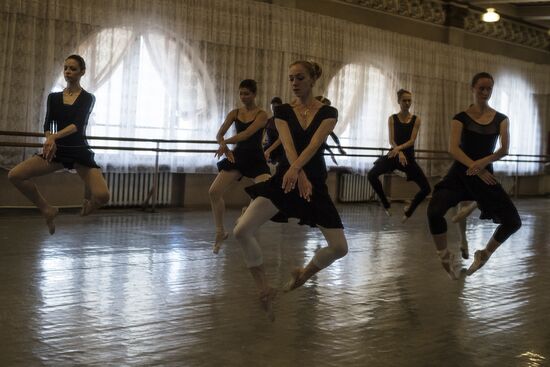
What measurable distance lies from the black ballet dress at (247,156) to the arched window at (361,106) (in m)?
6.26

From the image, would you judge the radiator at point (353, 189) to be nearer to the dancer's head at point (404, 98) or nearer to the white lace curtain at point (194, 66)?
the white lace curtain at point (194, 66)

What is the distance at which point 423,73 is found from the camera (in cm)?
1400

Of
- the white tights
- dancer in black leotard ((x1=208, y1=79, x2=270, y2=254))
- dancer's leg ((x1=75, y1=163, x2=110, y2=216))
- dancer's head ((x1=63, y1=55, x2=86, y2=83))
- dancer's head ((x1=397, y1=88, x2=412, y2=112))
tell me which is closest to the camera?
the white tights

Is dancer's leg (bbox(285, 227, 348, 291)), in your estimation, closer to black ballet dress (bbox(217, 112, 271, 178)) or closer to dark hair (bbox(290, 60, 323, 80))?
dark hair (bbox(290, 60, 323, 80))

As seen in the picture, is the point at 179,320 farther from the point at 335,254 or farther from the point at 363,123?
the point at 363,123

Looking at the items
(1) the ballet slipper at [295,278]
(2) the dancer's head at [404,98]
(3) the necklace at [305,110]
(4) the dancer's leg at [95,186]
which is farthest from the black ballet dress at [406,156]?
(3) the necklace at [305,110]

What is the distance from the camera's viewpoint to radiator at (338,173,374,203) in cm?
1302

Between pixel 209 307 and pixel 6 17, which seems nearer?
pixel 209 307

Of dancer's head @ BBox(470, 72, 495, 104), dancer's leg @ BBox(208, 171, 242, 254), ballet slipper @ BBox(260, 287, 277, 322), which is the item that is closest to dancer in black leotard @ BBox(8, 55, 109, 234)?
dancer's leg @ BBox(208, 171, 242, 254)

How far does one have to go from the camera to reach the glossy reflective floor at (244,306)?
3.37 metres

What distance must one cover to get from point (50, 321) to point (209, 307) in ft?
2.90

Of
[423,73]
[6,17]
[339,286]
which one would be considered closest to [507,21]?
[423,73]

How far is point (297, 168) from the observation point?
3803mm

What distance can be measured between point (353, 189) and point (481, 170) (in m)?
8.36
